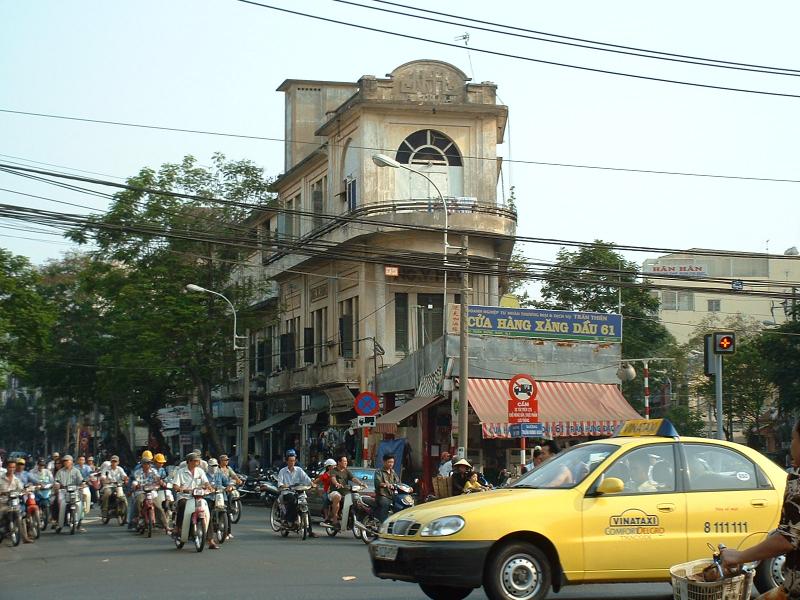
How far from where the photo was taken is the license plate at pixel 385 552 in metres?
10.1

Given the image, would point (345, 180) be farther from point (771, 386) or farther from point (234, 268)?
point (771, 386)

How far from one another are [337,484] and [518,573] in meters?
13.2

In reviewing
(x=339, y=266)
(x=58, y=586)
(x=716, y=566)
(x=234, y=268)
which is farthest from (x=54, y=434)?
(x=716, y=566)

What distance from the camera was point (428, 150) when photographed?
136 ft

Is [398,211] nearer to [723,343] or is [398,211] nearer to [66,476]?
[66,476]

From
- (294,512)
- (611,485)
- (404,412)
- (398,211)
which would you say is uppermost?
(398,211)

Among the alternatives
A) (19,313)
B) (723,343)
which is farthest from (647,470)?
(19,313)

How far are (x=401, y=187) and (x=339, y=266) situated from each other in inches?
204

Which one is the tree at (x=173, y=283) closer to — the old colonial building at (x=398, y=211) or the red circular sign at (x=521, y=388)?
the old colonial building at (x=398, y=211)

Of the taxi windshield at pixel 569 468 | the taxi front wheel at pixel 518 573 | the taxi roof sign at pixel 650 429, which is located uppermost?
the taxi roof sign at pixel 650 429

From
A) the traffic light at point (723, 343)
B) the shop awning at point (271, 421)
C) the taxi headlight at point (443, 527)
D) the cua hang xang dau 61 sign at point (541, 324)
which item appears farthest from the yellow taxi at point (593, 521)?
the shop awning at point (271, 421)

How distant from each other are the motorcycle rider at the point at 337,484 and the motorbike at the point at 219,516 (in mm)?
2354

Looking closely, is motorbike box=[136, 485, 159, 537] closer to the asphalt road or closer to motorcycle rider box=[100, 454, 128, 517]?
the asphalt road

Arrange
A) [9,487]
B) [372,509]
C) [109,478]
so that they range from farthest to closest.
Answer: [109,478] → [9,487] → [372,509]
